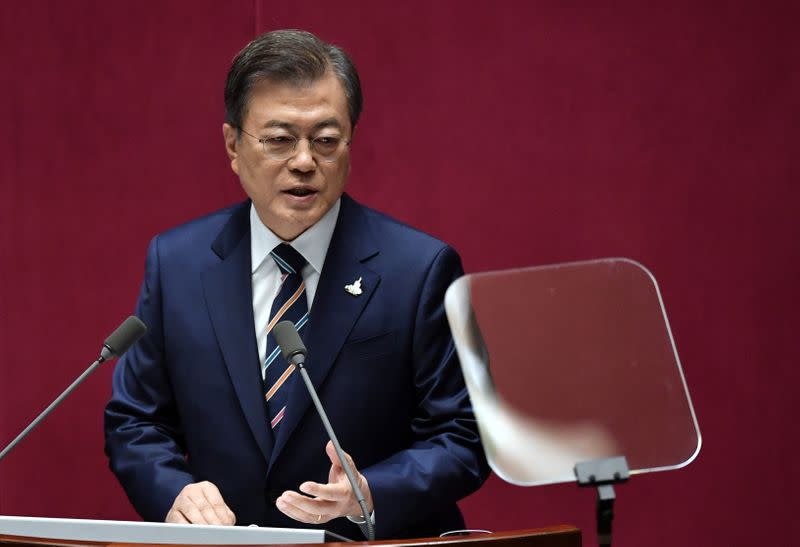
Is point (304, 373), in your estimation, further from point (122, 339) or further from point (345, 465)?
point (122, 339)

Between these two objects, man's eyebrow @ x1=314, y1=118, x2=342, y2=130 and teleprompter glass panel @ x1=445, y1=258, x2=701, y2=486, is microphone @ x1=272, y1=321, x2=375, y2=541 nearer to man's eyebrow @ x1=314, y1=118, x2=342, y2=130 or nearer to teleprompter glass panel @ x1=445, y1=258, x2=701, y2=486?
teleprompter glass panel @ x1=445, y1=258, x2=701, y2=486

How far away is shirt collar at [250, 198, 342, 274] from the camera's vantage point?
197cm

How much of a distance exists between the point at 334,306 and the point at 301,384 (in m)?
0.15

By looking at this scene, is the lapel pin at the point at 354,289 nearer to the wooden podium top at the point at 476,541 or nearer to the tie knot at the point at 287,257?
the tie knot at the point at 287,257

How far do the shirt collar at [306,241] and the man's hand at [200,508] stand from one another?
43cm

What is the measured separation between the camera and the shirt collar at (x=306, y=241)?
1.97 metres

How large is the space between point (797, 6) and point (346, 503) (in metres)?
1.70

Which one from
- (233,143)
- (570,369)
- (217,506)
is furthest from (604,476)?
(233,143)

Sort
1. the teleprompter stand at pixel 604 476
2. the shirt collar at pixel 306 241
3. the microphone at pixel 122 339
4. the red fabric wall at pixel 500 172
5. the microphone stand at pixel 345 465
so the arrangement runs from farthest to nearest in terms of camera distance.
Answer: the red fabric wall at pixel 500 172 < the shirt collar at pixel 306 241 < the microphone at pixel 122 339 < the microphone stand at pixel 345 465 < the teleprompter stand at pixel 604 476

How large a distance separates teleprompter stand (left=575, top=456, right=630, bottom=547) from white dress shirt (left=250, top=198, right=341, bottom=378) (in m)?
0.80

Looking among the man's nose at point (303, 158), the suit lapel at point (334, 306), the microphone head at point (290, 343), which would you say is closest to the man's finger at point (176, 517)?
the suit lapel at point (334, 306)

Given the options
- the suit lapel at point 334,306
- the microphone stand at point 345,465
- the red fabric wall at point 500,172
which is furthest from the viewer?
the red fabric wall at point 500,172

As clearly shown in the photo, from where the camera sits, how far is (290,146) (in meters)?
1.89

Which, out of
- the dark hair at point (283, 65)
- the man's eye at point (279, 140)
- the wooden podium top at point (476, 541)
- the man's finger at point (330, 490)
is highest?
the dark hair at point (283, 65)
